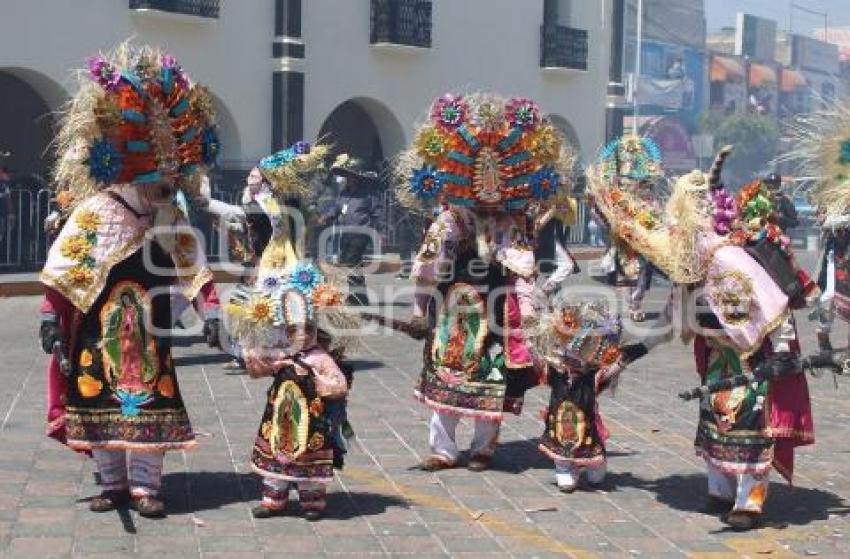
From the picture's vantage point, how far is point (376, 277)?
22422 millimetres

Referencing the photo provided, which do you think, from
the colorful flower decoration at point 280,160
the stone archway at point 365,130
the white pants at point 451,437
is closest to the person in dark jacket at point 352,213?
the colorful flower decoration at point 280,160

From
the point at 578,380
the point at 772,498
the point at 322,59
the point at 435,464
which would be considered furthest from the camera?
the point at 322,59

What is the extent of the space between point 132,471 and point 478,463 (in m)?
2.09

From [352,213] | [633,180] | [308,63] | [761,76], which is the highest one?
[761,76]

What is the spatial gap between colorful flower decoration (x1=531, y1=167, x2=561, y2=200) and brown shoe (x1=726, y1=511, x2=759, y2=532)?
2.24 metres

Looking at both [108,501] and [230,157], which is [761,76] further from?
[108,501]

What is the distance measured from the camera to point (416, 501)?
755 centimetres

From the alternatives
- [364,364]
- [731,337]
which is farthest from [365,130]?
[731,337]

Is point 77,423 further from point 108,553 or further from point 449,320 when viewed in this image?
point 449,320

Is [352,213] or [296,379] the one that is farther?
[352,213]

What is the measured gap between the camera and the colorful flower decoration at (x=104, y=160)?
277 inches

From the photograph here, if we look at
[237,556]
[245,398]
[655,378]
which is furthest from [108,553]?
[655,378]

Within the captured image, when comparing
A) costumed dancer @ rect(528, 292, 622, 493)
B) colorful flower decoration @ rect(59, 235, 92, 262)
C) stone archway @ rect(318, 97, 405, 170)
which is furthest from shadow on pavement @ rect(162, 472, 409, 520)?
stone archway @ rect(318, 97, 405, 170)

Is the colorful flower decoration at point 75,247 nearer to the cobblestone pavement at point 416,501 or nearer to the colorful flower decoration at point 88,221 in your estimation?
the colorful flower decoration at point 88,221
